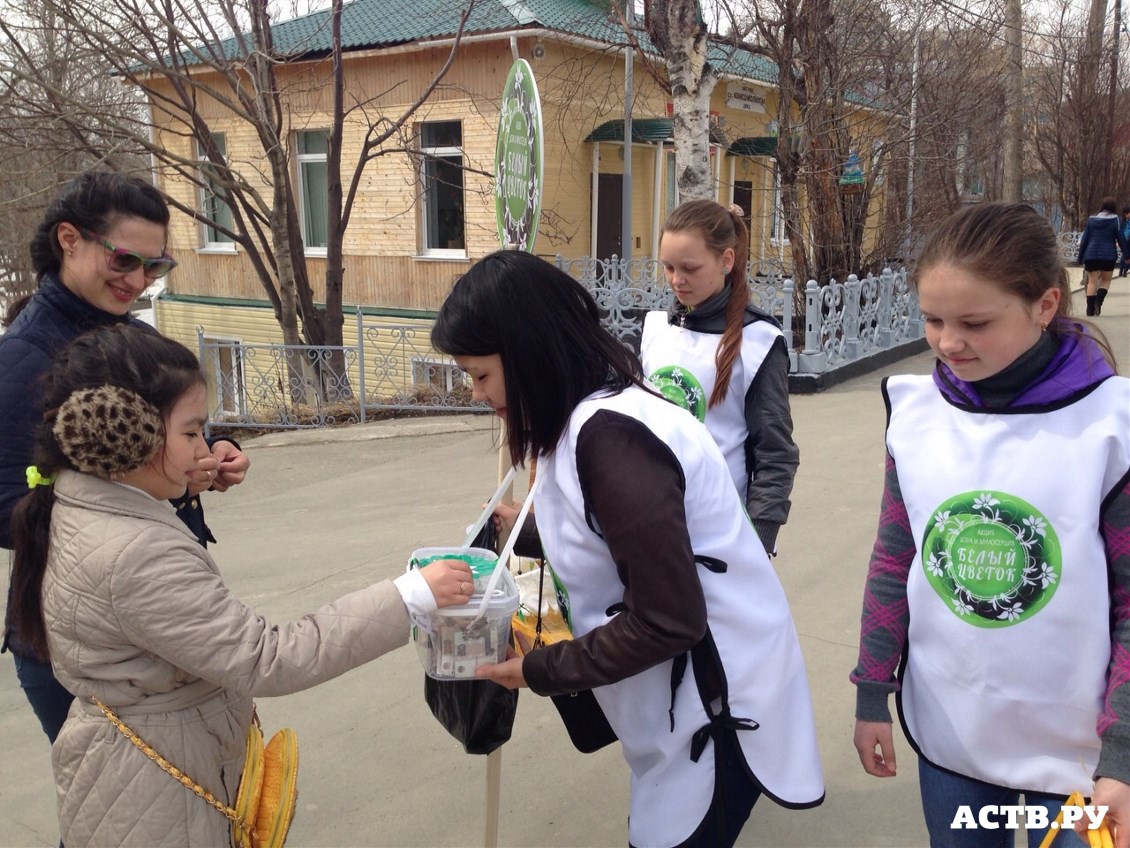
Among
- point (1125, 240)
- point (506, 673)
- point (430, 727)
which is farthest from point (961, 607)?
point (1125, 240)

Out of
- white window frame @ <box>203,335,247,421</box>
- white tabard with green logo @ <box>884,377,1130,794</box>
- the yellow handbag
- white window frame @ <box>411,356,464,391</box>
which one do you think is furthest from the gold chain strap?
white window frame @ <box>203,335,247,421</box>

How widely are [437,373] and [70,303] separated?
9436 mm

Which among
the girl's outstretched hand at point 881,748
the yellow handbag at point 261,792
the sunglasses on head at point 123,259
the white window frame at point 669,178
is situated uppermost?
the white window frame at point 669,178

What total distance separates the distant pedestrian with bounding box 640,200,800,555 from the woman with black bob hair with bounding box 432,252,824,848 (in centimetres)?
104

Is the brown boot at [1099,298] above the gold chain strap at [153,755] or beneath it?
above

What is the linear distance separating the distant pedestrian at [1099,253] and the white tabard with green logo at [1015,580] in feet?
44.9

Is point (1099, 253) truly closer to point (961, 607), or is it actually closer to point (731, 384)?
point (731, 384)

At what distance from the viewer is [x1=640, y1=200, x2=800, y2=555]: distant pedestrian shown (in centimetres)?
270

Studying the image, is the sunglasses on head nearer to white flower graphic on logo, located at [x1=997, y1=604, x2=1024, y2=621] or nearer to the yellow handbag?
the yellow handbag

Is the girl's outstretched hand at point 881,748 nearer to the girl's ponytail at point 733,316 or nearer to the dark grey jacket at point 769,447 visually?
the dark grey jacket at point 769,447

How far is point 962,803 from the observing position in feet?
5.75

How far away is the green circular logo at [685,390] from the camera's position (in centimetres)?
276

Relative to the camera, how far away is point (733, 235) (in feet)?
9.63

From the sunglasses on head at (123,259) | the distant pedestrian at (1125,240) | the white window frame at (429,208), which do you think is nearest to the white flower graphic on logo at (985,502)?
the sunglasses on head at (123,259)
